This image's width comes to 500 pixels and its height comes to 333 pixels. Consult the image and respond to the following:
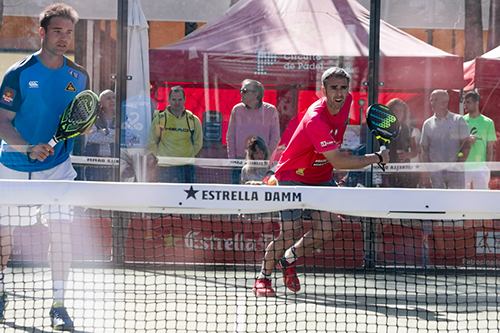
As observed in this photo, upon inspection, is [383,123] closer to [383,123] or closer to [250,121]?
[383,123]

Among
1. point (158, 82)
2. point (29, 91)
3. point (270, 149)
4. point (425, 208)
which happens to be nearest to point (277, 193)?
point (425, 208)

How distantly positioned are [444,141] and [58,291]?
4160 millimetres

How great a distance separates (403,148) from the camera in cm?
650

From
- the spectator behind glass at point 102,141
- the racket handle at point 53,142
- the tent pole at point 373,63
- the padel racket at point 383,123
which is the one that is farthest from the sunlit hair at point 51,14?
the tent pole at point 373,63

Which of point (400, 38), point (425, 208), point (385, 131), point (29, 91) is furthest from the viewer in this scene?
point (400, 38)

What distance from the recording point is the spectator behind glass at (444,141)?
21.2 feet

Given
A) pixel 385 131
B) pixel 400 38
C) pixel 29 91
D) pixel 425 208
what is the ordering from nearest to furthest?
1. pixel 425 208
2. pixel 29 91
3. pixel 385 131
4. pixel 400 38

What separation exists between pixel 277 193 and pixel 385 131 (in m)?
1.49

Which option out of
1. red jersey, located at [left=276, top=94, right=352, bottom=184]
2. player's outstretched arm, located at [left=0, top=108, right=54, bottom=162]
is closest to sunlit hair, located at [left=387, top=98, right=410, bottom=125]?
red jersey, located at [left=276, top=94, right=352, bottom=184]

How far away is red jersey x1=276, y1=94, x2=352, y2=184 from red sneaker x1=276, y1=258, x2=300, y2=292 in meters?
0.65

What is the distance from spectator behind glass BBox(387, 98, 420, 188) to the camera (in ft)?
21.1

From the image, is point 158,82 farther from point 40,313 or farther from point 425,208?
point 425,208

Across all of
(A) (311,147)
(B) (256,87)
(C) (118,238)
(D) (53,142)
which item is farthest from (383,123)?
(C) (118,238)

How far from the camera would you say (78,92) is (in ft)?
14.3
